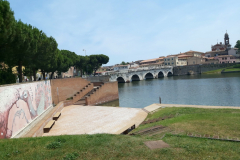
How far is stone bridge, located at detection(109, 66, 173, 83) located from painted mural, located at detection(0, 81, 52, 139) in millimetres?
51937

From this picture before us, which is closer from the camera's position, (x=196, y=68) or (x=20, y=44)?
(x=20, y=44)

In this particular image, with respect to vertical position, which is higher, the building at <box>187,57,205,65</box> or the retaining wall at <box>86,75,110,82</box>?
the building at <box>187,57,205,65</box>

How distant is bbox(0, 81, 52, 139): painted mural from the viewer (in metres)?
10.2

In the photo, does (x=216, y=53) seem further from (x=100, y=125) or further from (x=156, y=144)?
(x=156, y=144)

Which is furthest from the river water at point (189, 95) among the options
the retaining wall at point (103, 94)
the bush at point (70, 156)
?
the bush at point (70, 156)

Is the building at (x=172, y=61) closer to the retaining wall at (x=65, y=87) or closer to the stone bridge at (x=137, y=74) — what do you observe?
the stone bridge at (x=137, y=74)

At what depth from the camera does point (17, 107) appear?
1205 centimetres

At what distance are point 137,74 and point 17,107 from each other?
69.7 m

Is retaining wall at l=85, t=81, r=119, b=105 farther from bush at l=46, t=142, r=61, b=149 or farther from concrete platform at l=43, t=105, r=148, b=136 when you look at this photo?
bush at l=46, t=142, r=61, b=149

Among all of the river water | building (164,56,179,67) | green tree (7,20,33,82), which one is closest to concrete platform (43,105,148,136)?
green tree (7,20,33,82)

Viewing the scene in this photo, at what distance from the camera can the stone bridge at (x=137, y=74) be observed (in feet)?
234

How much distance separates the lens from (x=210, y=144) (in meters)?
7.14

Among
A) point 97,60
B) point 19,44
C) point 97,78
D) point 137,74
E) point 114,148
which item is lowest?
point 114,148

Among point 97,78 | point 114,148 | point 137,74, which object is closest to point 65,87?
point 97,78
